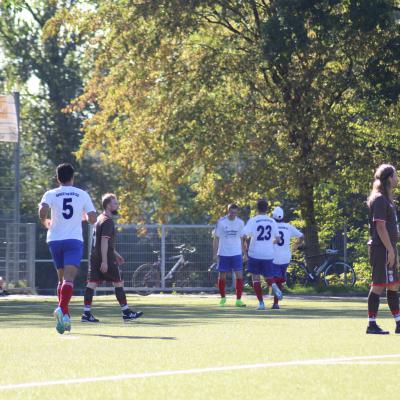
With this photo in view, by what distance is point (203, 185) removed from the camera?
3791 cm

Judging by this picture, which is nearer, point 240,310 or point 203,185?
point 240,310

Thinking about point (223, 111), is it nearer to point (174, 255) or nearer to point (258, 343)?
point (174, 255)

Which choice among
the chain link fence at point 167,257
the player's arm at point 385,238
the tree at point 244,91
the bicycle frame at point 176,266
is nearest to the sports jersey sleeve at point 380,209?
the player's arm at point 385,238

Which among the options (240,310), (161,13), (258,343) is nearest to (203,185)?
(161,13)

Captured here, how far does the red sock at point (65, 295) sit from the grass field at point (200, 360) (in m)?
0.33

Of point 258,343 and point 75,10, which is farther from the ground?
point 75,10

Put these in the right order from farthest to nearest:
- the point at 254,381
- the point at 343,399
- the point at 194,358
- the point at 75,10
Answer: the point at 75,10 < the point at 194,358 < the point at 254,381 < the point at 343,399

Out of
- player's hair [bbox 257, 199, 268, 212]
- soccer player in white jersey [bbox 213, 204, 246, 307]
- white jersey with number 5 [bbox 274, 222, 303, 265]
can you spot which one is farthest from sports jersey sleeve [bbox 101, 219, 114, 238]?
white jersey with number 5 [bbox 274, 222, 303, 265]

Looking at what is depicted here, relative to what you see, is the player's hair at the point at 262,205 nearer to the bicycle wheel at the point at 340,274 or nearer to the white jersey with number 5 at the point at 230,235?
the white jersey with number 5 at the point at 230,235

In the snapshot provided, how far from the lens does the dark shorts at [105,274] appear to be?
57.3 feet

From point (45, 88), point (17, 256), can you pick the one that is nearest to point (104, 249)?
point (17, 256)

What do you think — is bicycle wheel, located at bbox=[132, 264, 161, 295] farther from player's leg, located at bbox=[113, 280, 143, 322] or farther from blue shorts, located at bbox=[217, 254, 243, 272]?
player's leg, located at bbox=[113, 280, 143, 322]

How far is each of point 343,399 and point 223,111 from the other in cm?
2729

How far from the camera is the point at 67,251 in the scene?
1477cm
